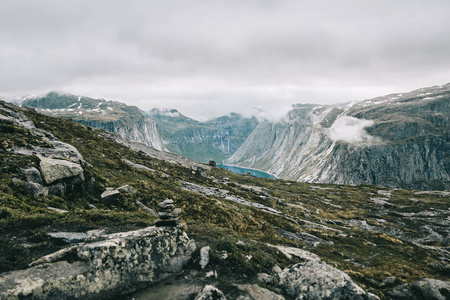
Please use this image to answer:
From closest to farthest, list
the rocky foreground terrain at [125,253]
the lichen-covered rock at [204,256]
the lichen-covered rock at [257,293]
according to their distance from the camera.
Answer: the rocky foreground terrain at [125,253], the lichen-covered rock at [257,293], the lichen-covered rock at [204,256]

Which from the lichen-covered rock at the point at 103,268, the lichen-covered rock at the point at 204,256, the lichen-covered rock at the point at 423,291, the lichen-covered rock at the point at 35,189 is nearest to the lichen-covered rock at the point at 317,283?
the lichen-covered rock at the point at 204,256

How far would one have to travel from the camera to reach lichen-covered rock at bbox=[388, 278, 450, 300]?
55.2 feet

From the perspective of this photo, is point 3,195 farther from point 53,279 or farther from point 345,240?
point 345,240

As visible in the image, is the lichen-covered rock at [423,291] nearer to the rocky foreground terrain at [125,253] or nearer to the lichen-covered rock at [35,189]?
the rocky foreground terrain at [125,253]

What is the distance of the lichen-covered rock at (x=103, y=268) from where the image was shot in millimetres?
8289

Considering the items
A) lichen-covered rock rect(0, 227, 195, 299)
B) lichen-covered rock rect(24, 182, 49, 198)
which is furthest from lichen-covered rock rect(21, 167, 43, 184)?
lichen-covered rock rect(0, 227, 195, 299)

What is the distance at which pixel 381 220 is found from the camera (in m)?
69.8

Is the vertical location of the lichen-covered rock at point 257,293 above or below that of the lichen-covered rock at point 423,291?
above

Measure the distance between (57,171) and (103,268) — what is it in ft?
47.3

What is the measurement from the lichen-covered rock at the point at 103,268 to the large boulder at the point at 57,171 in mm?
12375

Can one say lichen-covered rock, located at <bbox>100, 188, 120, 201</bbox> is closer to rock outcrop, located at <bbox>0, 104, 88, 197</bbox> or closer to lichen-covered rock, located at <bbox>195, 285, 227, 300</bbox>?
rock outcrop, located at <bbox>0, 104, 88, 197</bbox>

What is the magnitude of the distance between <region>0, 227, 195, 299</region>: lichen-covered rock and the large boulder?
12.4 metres

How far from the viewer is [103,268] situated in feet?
32.8

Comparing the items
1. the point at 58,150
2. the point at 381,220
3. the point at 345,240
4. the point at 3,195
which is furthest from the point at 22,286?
the point at 381,220
